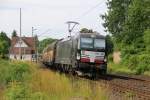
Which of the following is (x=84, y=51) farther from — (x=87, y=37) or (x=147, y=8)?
(x=147, y=8)

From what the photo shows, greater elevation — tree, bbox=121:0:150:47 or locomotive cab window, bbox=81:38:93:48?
tree, bbox=121:0:150:47

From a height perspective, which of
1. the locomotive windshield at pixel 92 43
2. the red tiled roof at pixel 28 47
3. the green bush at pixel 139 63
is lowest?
the green bush at pixel 139 63

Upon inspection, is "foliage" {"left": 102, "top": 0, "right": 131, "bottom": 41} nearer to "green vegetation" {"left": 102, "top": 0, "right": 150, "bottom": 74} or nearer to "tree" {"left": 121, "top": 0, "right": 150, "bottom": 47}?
"green vegetation" {"left": 102, "top": 0, "right": 150, "bottom": 74}

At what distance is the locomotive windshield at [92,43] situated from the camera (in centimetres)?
Result: 3319

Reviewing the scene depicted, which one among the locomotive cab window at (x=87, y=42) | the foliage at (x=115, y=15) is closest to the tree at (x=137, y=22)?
the foliage at (x=115, y=15)

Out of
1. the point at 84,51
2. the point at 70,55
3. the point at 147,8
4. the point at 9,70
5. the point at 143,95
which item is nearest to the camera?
the point at 143,95

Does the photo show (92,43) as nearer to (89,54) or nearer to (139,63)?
(89,54)

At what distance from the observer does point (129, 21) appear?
54438mm

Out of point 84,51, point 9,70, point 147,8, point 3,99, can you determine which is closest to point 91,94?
point 3,99

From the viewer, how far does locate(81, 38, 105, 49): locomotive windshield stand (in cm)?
3319

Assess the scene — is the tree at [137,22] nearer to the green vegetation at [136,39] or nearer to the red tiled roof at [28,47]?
the green vegetation at [136,39]

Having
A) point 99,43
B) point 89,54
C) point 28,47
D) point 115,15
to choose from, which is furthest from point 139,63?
point 28,47

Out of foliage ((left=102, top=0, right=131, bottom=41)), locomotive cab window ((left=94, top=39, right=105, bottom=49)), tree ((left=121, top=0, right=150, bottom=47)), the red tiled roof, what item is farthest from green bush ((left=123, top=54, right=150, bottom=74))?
the red tiled roof

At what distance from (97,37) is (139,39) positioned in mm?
20477
